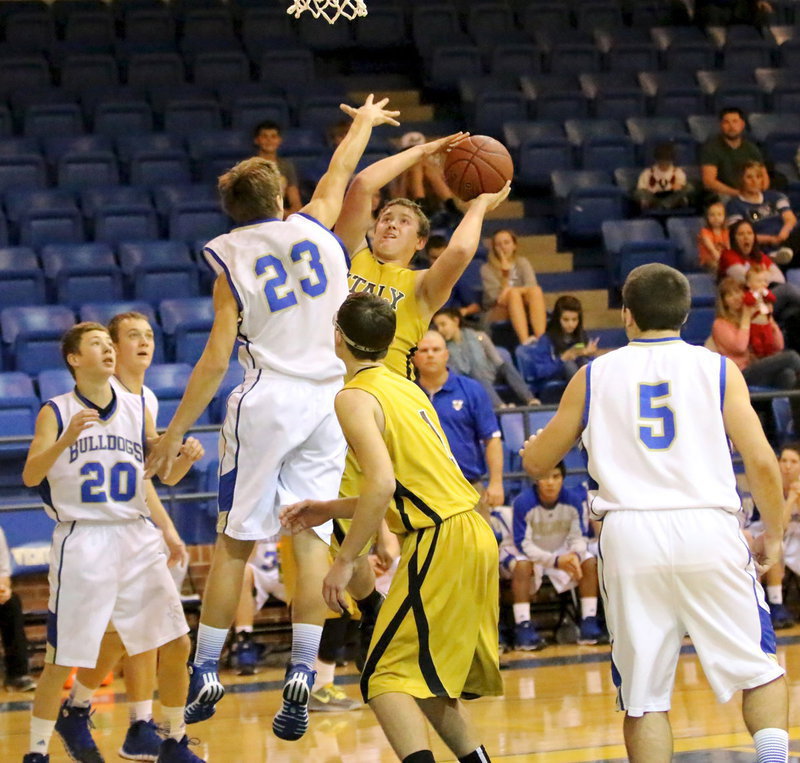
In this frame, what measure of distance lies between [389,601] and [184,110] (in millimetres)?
8856

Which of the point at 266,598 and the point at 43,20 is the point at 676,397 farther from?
the point at 43,20

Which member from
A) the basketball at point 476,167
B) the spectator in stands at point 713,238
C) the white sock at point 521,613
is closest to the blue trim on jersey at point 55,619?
the basketball at point 476,167

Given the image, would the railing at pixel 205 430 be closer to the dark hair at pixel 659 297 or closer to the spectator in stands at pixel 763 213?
the spectator in stands at pixel 763 213

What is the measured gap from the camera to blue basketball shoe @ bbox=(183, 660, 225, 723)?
16.6ft

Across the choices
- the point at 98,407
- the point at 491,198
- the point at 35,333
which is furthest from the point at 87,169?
the point at 491,198

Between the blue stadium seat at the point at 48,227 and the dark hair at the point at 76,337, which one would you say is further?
the blue stadium seat at the point at 48,227

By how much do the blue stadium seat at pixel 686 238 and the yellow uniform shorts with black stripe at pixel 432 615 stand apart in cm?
755

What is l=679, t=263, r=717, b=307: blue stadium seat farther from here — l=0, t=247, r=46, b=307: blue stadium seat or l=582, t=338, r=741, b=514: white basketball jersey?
l=582, t=338, r=741, b=514: white basketball jersey

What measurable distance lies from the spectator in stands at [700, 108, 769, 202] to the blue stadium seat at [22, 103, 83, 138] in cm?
549

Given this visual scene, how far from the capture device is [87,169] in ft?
39.5

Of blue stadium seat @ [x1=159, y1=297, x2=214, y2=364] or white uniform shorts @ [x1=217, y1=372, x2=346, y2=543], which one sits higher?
blue stadium seat @ [x1=159, y1=297, x2=214, y2=364]

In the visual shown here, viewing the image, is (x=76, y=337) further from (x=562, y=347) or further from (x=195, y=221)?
(x=195, y=221)

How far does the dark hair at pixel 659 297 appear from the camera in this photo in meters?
4.62

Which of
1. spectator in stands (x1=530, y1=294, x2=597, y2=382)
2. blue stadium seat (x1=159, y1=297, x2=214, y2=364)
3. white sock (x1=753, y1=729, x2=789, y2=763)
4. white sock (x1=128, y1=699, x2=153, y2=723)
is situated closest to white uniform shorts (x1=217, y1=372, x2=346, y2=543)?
white sock (x1=128, y1=699, x2=153, y2=723)
